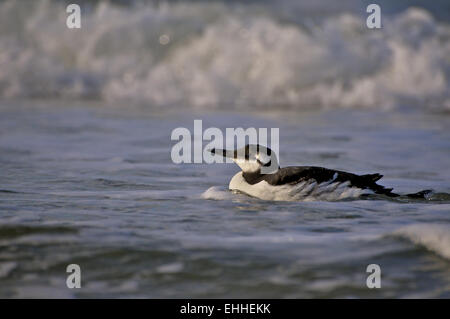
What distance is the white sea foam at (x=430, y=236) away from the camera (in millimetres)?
4855

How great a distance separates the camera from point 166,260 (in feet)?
15.2

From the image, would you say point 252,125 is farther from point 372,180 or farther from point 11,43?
point 11,43

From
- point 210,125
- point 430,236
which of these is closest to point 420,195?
point 430,236

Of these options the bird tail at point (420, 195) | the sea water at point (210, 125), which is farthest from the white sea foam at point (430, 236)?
the bird tail at point (420, 195)

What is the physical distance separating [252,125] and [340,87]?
436 cm

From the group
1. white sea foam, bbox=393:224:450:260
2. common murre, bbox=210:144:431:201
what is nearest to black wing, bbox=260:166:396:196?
common murre, bbox=210:144:431:201

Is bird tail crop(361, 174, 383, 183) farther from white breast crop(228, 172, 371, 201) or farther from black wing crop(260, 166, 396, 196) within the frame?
white breast crop(228, 172, 371, 201)

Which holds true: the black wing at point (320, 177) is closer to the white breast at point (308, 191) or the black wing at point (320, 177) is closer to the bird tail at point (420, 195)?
the white breast at point (308, 191)

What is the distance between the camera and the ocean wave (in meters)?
16.0

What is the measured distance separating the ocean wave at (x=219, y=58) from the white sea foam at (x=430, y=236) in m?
9.82

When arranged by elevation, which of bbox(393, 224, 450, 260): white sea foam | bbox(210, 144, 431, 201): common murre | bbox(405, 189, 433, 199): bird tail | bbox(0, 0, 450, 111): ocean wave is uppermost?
bbox(0, 0, 450, 111): ocean wave

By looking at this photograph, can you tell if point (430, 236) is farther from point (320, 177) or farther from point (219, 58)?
point (219, 58)

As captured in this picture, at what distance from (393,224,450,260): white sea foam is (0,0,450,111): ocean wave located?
9.82m

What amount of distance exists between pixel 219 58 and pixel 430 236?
1309 centimetres
